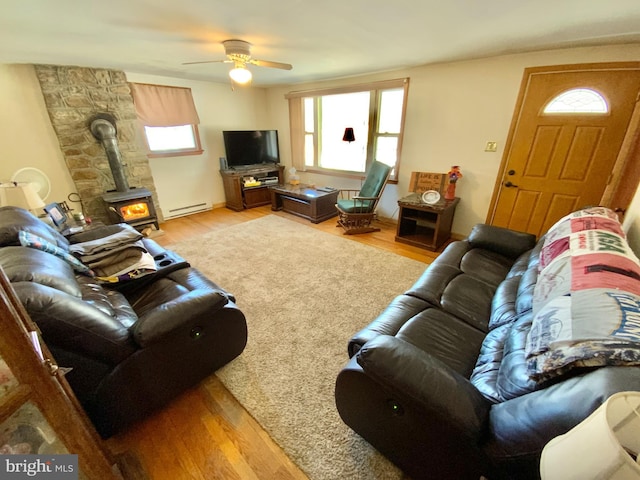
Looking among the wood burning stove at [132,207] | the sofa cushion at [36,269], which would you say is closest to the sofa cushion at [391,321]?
the sofa cushion at [36,269]

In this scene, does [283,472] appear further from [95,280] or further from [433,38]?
[433,38]

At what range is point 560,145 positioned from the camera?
263cm

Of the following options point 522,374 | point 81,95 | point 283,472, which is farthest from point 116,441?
point 81,95

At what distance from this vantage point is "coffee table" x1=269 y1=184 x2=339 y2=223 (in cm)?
422

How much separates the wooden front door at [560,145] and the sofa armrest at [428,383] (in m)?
2.87

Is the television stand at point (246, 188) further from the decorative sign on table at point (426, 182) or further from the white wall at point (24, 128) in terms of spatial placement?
the decorative sign on table at point (426, 182)

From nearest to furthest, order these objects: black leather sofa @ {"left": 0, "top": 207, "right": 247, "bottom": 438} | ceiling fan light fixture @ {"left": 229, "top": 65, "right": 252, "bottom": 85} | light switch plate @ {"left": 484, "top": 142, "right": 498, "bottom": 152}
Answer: black leather sofa @ {"left": 0, "top": 207, "right": 247, "bottom": 438} → ceiling fan light fixture @ {"left": 229, "top": 65, "right": 252, "bottom": 85} → light switch plate @ {"left": 484, "top": 142, "right": 498, "bottom": 152}

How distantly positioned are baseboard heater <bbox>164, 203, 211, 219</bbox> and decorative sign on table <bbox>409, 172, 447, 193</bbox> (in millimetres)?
3661

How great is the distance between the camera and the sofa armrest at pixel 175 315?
1.18 metres

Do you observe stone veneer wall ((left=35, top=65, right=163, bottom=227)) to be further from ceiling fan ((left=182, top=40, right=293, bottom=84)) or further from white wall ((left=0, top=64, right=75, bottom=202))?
ceiling fan ((left=182, top=40, right=293, bottom=84))

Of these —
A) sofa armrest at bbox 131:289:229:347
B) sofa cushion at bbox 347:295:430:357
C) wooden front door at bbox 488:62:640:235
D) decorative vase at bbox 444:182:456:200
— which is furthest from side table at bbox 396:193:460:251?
sofa armrest at bbox 131:289:229:347

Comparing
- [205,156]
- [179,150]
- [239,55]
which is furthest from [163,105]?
[239,55]

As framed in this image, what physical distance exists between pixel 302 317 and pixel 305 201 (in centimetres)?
253

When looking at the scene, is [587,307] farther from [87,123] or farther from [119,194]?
[87,123]
